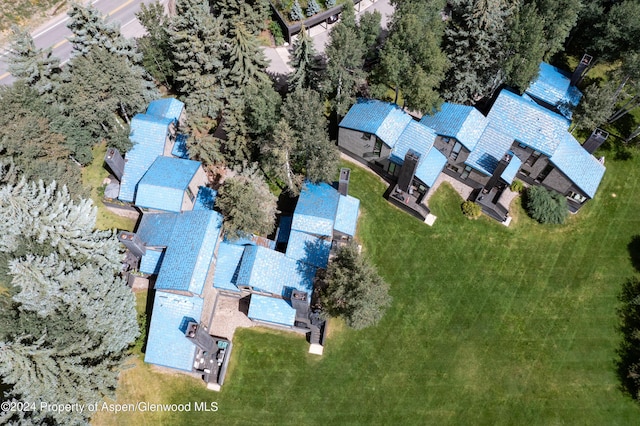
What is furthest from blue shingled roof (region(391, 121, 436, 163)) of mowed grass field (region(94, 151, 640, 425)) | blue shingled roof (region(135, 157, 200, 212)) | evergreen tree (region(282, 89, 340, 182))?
blue shingled roof (region(135, 157, 200, 212))

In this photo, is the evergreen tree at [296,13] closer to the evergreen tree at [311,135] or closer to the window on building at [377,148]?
the evergreen tree at [311,135]

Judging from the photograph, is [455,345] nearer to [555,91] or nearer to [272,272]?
[272,272]

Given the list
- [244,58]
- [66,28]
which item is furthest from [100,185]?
[66,28]

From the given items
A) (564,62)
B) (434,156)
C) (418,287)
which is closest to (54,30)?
(434,156)

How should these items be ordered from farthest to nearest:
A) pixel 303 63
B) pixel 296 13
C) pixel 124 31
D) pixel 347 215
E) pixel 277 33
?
pixel 124 31 < pixel 277 33 < pixel 296 13 < pixel 303 63 < pixel 347 215

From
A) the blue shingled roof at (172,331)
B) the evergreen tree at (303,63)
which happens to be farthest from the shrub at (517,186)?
the blue shingled roof at (172,331)

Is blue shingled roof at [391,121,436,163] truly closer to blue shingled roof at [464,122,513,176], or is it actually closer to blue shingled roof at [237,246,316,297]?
blue shingled roof at [464,122,513,176]
